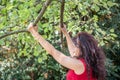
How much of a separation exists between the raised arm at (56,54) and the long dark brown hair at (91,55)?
5.7 inches

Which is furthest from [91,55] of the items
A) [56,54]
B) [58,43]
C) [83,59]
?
[58,43]

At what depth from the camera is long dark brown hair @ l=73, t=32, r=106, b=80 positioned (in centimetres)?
280

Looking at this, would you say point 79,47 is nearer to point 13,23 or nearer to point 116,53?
point 13,23

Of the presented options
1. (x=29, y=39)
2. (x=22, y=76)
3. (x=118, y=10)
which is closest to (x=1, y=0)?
(x=29, y=39)

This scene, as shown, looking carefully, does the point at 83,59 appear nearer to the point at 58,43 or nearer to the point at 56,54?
the point at 56,54

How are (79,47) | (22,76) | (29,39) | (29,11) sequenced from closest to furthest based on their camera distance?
(79,47), (29,11), (29,39), (22,76)

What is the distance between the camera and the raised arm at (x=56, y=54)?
2.52 metres

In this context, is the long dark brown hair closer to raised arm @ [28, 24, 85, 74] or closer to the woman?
the woman

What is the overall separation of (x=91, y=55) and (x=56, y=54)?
0.40 meters

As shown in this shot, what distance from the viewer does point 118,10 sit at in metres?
7.00

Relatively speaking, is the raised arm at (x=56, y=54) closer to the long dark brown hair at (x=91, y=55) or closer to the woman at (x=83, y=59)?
the woman at (x=83, y=59)

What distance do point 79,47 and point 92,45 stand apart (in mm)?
129

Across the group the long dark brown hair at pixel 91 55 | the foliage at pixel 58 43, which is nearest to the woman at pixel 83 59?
the long dark brown hair at pixel 91 55

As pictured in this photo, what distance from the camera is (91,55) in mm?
2824
